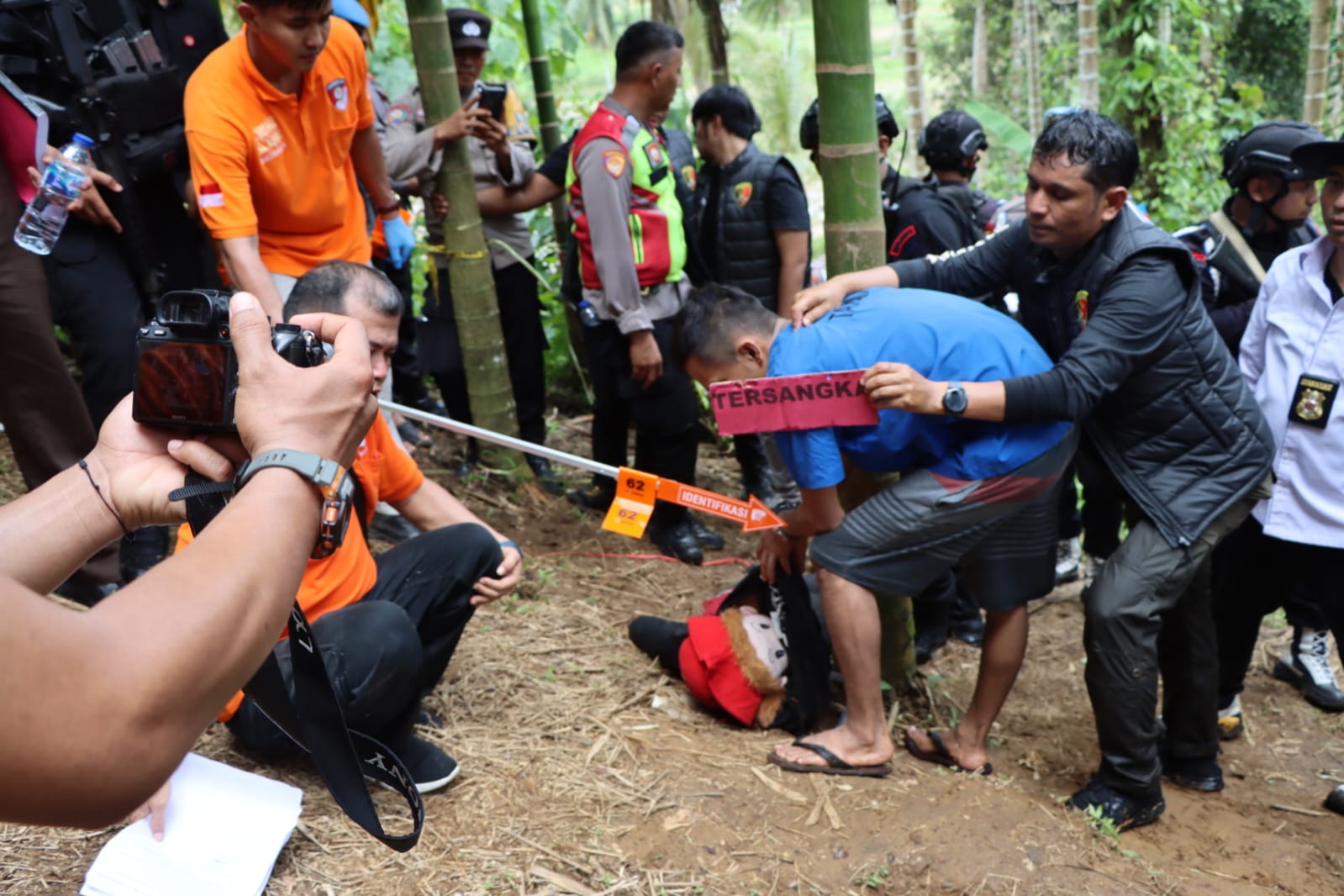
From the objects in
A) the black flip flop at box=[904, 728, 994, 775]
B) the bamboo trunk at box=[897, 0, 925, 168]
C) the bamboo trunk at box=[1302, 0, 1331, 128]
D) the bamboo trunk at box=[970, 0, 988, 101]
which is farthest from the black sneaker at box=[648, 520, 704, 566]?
the bamboo trunk at box=[970, 0, 988, 101]

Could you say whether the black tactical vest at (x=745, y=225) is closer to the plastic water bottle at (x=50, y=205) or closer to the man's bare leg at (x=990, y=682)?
the man's bare leg at (x=990, y=682)

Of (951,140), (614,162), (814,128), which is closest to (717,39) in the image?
(814,128)

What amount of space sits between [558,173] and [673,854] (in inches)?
136

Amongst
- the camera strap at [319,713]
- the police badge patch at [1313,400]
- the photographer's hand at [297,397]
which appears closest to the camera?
the photographer's hand at [297,397]

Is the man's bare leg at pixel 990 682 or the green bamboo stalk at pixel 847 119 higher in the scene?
the green bamboo stalk at pixel 847 119

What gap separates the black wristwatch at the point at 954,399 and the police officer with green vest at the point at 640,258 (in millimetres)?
1670

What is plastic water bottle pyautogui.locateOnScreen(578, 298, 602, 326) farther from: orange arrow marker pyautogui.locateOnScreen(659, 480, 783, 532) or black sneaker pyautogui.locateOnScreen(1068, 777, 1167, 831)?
black sneaker pyautogui.locateOnScreen(1068, 777, 1167, 831)

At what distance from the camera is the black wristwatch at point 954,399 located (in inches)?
118

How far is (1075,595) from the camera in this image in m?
5.20

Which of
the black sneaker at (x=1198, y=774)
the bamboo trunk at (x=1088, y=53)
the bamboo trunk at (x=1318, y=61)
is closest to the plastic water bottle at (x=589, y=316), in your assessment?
the black sneaker at (x=1198, y=774)

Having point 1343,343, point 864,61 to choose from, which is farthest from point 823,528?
point 1343,343

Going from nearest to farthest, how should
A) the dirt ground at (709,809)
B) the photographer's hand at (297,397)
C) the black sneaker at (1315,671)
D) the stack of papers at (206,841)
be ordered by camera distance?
the photographer's hand at (297,397), the stack of papers at (206,841), the dirt ground at (709,809), the black sneaker at (1315,671)

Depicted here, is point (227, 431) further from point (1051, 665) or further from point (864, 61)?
point (1051, 665)

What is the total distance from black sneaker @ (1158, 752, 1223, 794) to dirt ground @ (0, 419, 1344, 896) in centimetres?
4
